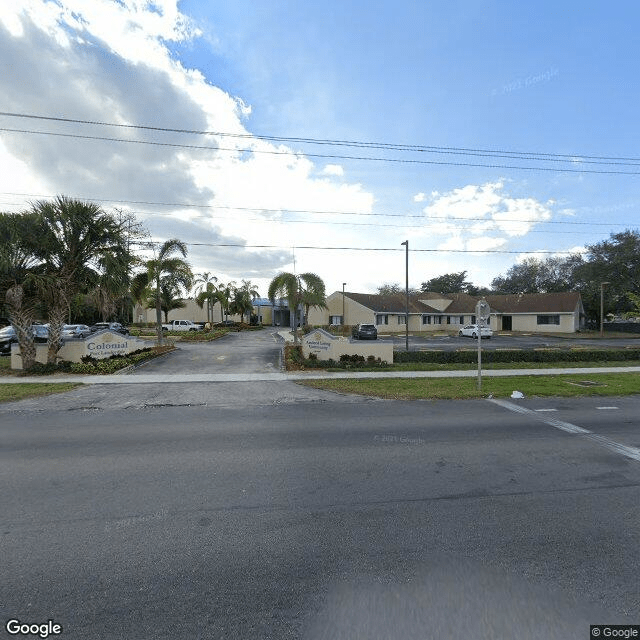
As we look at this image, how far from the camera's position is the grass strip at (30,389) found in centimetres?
1060

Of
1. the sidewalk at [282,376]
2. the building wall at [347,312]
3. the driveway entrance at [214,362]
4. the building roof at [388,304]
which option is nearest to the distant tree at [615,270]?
the building roof at [388,304]

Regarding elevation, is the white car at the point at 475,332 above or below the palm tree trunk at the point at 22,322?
below

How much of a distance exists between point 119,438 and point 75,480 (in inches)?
75.5

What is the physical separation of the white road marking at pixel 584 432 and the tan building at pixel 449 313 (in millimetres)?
35356

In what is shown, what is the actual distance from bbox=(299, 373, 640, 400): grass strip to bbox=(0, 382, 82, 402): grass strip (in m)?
7.89

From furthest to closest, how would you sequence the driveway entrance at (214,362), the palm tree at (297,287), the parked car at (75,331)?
the parked car at (75,331) → the palm tree at (297,287) → the driveway entrance at (214,362)

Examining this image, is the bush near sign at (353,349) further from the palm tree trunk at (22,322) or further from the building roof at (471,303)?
the building roof at (471,303)

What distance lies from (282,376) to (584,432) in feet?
32.0

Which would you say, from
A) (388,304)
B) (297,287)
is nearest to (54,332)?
(297,287)

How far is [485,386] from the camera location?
12.0 meters

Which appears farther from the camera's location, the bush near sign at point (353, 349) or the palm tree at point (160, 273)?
the palm tree at point (160, 273)

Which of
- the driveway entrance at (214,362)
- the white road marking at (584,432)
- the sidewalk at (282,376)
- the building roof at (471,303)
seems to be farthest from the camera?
the building roof at (471,303)

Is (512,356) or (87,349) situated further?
(512,356)

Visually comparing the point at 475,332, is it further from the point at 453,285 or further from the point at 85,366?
the point at 453,285
